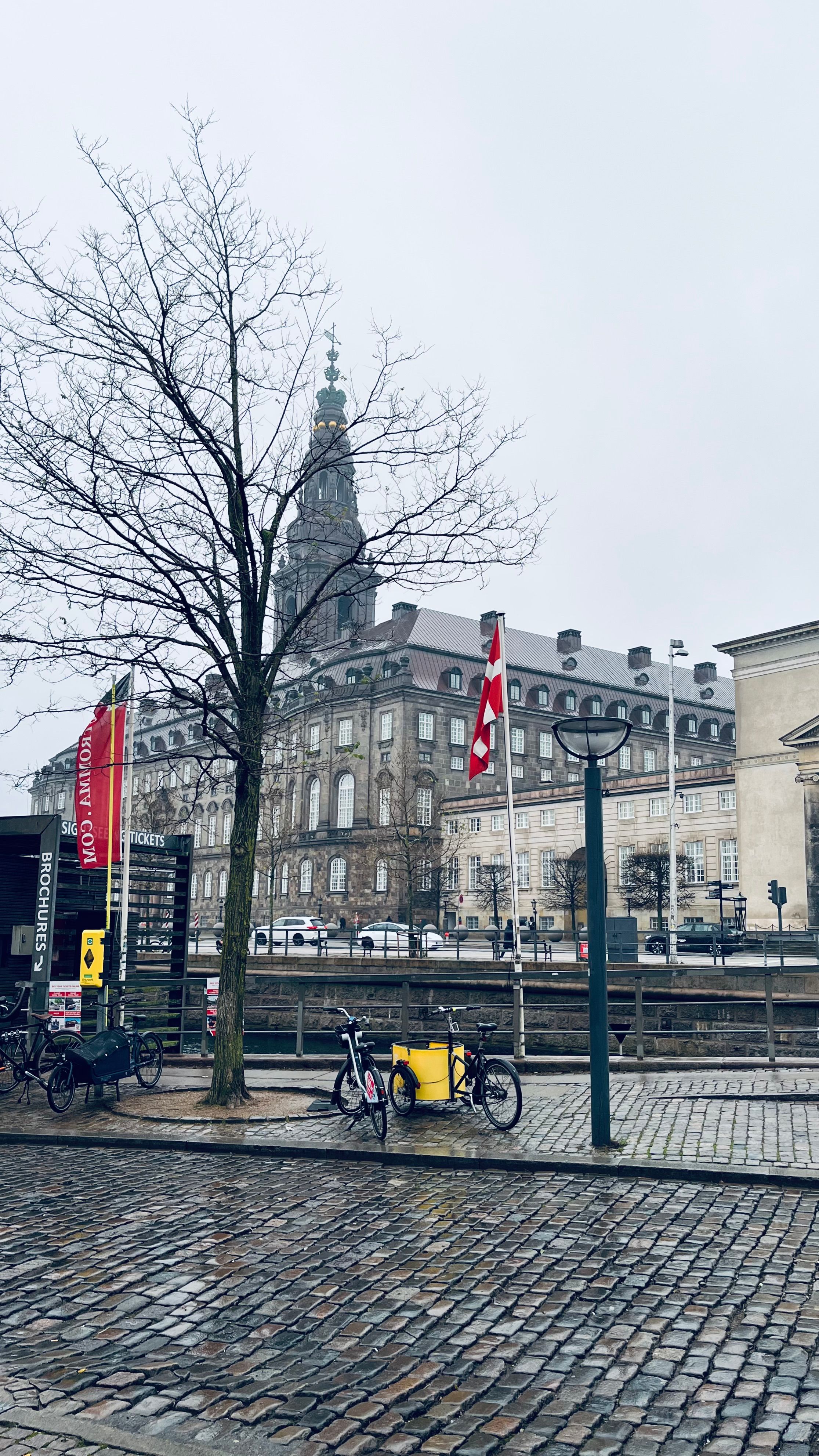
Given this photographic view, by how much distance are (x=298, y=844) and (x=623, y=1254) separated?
78.8m

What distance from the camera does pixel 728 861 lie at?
59.4 metres

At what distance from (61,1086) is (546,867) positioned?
5787 centimetres

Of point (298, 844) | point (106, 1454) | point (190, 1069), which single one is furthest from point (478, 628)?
point (106, 1454)

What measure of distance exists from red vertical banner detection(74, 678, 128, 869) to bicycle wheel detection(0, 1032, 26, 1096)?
97.8 inches

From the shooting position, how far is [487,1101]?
10570 mm

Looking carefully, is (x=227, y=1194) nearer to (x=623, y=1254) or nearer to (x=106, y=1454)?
(x=623, y=1254)

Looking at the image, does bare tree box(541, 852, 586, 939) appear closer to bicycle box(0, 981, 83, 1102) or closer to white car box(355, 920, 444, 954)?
white car box(355, 920, 444, 954)

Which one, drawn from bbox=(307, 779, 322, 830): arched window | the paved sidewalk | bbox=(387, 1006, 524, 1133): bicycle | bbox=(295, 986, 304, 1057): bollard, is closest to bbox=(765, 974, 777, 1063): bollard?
the paved sidewalk

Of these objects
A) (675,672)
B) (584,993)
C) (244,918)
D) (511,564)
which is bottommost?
(584,993)

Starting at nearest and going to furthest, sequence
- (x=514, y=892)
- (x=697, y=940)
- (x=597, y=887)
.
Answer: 1. (x=597, y=887)
2. (x=514, y=892)
3. (x=697, y=940)

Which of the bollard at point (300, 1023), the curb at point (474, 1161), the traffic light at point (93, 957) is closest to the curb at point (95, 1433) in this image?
the curb at point (474, 1161)

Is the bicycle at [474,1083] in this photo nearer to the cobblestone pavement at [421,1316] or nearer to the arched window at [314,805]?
the cobblestone pavement at [421,1316]

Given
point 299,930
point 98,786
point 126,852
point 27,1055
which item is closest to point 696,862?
point 299,930

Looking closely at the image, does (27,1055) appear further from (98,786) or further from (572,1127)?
(572,1127)
